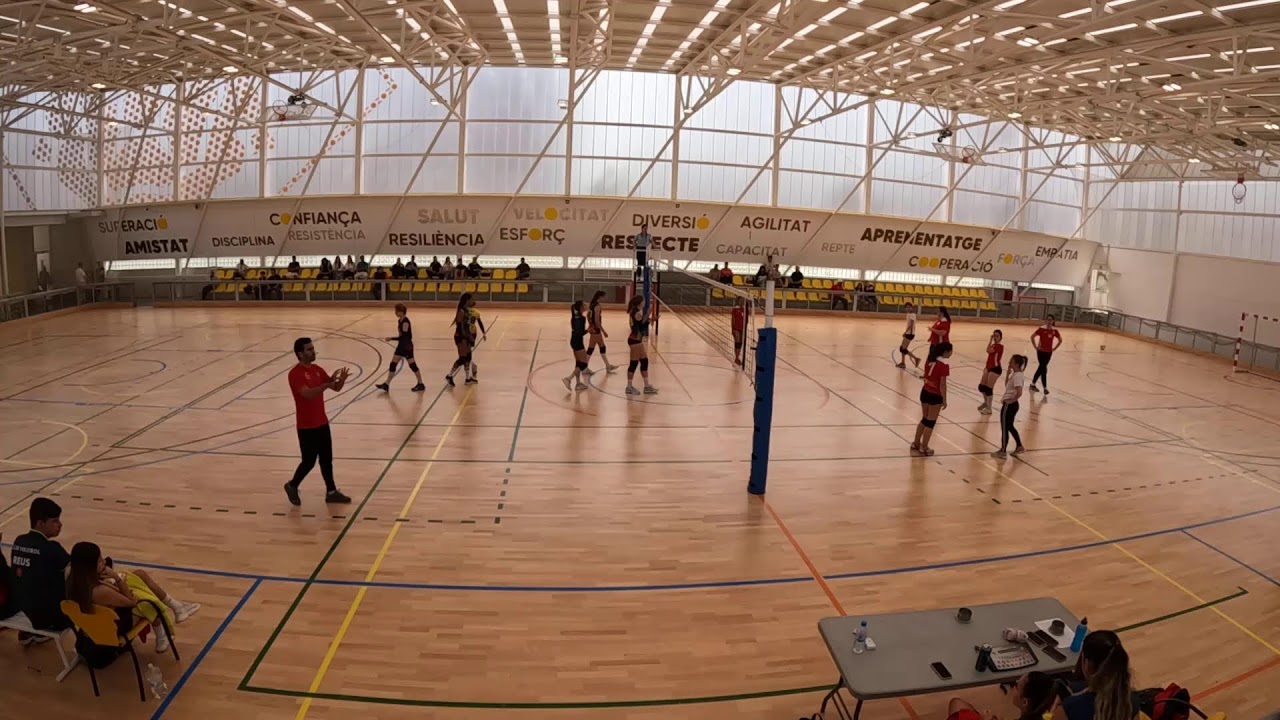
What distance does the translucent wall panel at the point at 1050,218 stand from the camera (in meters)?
33.7

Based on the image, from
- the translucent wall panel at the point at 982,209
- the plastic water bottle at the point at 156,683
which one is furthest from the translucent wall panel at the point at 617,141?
the plastic water bottle at the point at 156,683

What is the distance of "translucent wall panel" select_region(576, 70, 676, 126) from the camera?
95.5 ft

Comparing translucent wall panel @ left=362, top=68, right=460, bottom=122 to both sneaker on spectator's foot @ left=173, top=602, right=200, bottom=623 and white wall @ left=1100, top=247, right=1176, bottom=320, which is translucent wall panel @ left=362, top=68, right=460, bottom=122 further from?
white wall @ left=1100, top=247, right=1176, bottom=320

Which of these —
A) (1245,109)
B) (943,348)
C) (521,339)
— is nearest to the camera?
(943,348)

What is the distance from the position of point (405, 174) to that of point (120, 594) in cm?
2503

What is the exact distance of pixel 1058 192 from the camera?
113ft

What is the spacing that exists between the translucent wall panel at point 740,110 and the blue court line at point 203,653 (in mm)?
25543

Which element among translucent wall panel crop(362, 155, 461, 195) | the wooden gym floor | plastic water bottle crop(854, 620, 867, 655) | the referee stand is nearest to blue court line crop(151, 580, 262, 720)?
the wooden gym floor

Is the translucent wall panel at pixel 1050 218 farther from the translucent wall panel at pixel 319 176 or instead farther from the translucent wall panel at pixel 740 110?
the translucent wall panel at pixel 319 176

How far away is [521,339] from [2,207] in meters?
18.5

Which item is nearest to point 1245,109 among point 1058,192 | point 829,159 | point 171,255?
point 1058,192

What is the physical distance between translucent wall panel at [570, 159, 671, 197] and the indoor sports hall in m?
0.15

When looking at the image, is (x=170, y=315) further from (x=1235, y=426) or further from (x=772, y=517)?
(x=1235, y=426)

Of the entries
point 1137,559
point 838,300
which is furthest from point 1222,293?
point 1137,559
